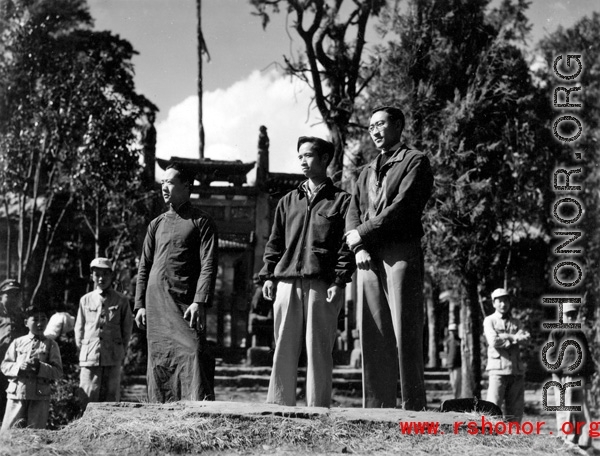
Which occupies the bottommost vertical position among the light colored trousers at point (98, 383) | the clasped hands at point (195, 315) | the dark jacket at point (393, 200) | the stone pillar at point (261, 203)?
the light colored trousers at point (98, 383)

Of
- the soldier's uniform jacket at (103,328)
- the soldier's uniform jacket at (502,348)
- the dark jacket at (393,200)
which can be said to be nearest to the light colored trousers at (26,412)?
the soldier's uniform jacket at (103,328)

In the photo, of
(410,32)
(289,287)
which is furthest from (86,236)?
(289,287)

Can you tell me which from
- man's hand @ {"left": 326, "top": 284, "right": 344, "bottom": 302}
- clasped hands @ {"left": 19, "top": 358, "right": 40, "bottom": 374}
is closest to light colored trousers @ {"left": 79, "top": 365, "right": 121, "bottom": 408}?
clasped hands @ {"left": 19, "top": 358, "right": 40, "bottom": 374}

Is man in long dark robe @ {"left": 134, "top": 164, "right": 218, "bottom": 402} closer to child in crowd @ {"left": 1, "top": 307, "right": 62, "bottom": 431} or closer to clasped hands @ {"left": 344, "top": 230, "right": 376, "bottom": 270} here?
clasped hands @ {"left": 344, "top": 230, "right": 376, "bottom": 270}

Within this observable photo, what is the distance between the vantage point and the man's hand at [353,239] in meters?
4.55

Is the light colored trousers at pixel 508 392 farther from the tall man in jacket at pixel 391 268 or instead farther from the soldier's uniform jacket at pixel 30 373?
the soldier's uniform jacket at pixel 30 373

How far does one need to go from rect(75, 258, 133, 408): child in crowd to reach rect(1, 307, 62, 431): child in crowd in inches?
11.8

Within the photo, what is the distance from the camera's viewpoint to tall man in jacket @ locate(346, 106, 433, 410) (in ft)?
14.8

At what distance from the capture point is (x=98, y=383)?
23.3ft

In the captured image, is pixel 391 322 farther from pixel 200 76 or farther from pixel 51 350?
pixel 200 76

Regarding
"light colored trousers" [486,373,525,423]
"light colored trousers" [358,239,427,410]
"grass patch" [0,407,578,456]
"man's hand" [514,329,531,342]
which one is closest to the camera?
"grass patch" [0,407,578,456]

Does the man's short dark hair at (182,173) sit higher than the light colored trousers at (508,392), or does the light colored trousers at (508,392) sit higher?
the man's short dark hair at (182,173)

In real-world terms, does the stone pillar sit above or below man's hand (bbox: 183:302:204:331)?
above

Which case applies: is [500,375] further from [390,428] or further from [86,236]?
[86,236]
